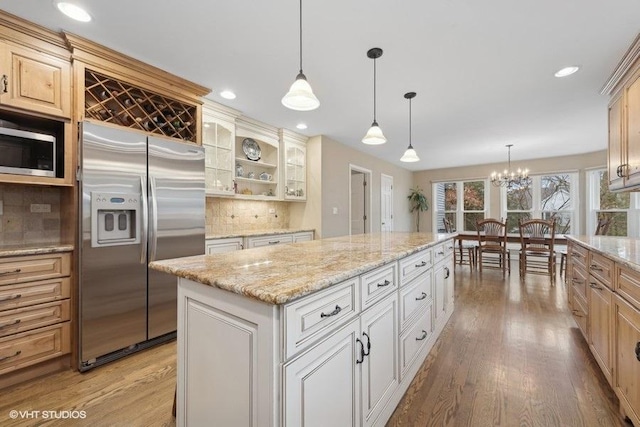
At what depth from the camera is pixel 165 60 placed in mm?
2422

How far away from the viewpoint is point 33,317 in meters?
1.92

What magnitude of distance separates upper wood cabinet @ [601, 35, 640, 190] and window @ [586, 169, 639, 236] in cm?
358

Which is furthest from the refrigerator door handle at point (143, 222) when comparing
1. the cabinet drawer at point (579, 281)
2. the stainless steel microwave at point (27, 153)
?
the cabinet drawer at point (579, 281)

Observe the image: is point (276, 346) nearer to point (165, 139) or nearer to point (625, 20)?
point (165, 139)

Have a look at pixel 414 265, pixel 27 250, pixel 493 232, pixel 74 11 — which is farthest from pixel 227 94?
pixel 493 232

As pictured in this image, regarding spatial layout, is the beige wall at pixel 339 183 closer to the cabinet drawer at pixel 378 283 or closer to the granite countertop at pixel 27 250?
the cabinet drawer at pixel 378 283

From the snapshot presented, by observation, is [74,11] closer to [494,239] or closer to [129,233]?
[129,233]

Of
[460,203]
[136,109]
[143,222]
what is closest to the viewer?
[143,222]

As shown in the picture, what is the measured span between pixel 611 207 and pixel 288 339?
299 inches

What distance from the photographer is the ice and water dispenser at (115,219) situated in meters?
2.09

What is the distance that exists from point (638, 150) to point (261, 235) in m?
3.50

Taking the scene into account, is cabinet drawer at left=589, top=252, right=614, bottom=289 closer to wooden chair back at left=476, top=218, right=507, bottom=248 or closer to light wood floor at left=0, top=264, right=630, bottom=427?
light wood floor at left=0, top=264, right=630, bottom=427

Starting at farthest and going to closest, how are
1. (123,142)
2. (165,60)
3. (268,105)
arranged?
(268,105)
(165,60)
(123,142)

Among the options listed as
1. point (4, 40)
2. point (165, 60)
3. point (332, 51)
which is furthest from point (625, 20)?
point (4, 40)
